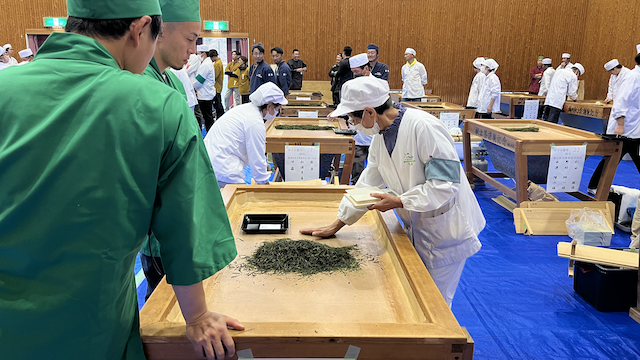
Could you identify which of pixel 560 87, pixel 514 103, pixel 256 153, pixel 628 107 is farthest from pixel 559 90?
pixel 256 153

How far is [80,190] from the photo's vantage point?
77cm

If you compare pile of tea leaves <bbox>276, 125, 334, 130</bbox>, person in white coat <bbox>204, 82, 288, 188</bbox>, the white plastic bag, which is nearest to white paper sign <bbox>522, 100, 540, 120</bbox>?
the white plastic bag

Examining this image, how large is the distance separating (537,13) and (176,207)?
1458 centimetres

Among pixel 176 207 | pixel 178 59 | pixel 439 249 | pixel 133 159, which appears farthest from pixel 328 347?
pixel 178 59

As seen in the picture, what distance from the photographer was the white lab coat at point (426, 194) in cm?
179

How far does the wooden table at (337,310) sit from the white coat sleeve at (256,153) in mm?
1240

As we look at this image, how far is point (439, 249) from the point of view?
199 centimetres

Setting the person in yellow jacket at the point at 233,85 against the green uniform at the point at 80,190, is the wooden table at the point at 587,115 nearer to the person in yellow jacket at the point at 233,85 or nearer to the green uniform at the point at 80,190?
the person in yellow jacket at the point at 233,85

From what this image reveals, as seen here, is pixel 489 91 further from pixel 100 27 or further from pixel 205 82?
pixel 100 27

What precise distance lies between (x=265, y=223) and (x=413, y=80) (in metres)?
8.49

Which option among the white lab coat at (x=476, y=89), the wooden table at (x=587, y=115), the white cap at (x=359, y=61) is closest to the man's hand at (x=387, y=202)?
the white cap at (x=359, y=61)

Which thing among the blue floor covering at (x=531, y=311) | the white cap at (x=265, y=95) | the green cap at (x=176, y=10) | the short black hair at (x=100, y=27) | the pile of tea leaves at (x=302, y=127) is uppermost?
the green cap at (x=176, y=10)

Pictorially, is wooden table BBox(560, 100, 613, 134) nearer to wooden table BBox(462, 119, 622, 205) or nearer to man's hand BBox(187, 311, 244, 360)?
wooden table BBox(462, 119, 622, 205)

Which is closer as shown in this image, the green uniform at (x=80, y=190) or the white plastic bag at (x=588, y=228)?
the green uniform at (x=80, y=190)
